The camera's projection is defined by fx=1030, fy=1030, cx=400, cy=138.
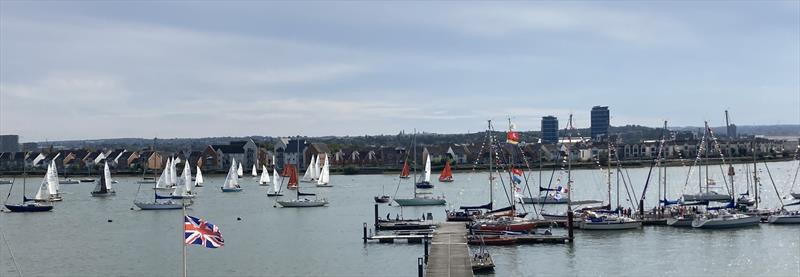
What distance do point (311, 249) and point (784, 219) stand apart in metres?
26.5

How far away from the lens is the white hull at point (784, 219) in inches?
2234

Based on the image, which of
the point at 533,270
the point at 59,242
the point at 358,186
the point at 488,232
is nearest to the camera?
the point at 533,270

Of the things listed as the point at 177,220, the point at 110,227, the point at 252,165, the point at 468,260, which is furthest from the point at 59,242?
the point at 252,165

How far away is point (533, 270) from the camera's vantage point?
1619 inches

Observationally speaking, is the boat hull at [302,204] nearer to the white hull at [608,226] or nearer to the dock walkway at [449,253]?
the dock walkway at [449,253]

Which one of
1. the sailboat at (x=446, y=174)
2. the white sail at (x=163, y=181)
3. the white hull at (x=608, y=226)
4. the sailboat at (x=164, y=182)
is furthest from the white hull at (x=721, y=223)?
the white sail at (x=163, y=181)

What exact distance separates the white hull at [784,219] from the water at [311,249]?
104cm

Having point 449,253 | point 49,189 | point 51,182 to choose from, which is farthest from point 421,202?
point 449,253

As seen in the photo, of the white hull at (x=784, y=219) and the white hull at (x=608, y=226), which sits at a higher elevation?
the white hull at (x=784, y=219)

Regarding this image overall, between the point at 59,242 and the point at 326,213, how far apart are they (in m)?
21.0

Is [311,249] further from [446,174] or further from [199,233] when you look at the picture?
[446,174]

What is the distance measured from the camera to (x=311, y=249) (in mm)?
49406

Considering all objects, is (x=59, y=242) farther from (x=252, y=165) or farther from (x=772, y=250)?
(x=252, y=165)

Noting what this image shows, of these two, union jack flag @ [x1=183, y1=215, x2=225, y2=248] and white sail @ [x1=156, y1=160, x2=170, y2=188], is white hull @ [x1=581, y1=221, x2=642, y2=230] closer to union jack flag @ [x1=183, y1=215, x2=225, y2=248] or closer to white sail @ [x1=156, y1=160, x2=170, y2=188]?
union jack flag @ [x1=183, y1=215, x2=225, y2=248]
